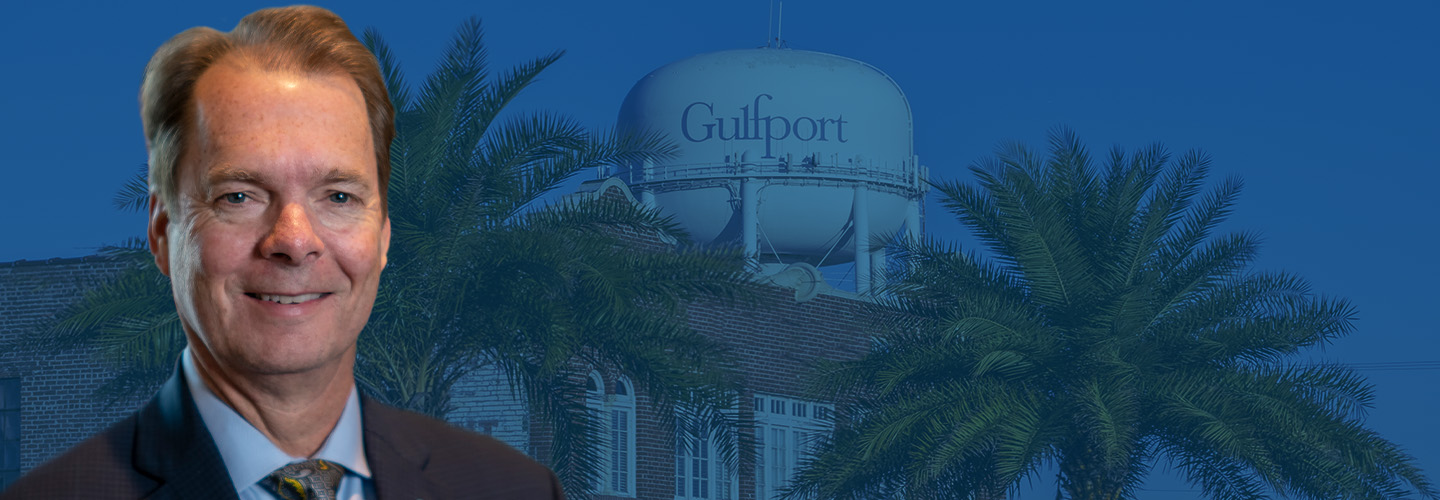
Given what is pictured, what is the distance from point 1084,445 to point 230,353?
20.8 metres

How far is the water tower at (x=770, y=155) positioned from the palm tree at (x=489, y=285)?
17726 mm

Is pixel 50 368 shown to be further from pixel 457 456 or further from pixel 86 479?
pixel 86 479

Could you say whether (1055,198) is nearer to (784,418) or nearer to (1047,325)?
(1047,325)

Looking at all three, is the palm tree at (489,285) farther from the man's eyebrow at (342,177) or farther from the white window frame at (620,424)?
the man's eyebrow at (342,177)

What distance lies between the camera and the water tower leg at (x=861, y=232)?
37.0m

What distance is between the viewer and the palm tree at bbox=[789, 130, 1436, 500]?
68.5 feet

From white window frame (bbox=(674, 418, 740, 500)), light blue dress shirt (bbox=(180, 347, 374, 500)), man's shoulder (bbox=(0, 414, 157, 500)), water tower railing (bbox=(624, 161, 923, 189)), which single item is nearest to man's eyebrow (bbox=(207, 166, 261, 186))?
light blue dress shirt (bbox=(180, 347, 374, 500))

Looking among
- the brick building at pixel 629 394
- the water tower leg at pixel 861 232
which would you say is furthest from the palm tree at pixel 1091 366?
the water tower leg at pixel 861 232

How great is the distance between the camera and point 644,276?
19.8 meters

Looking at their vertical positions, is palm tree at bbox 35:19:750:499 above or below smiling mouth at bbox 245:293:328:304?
above

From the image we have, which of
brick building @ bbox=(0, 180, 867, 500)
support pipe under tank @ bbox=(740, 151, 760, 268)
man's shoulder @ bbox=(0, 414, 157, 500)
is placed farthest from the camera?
support pipe under tank @ bbox=(740, 151, 760, 268)

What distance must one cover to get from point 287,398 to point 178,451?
13cm

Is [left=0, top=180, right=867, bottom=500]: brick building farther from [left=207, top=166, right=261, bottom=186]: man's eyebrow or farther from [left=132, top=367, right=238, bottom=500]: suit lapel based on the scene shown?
[left=207, top=166, right=261, bottom=186]: man's eyebrow

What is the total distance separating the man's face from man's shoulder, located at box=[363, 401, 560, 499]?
195 millimetres
